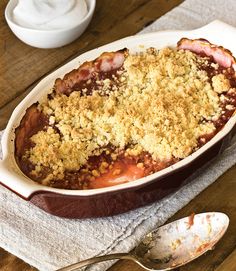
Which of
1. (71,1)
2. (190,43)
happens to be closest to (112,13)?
(71,1)

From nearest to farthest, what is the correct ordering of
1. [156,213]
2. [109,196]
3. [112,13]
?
[109,196] → [156,213] → [112,13]

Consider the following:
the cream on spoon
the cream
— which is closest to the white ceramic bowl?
the cream

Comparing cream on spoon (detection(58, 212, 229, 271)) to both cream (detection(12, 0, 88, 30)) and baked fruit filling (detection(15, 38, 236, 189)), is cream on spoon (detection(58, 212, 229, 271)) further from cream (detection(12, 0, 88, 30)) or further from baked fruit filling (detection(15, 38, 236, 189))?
cream (detection(12, 0, 88, 30))

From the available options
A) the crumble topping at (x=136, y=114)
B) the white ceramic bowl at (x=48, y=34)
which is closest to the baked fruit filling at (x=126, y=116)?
the crumble topping at (x=136, y=114)

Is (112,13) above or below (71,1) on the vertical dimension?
below

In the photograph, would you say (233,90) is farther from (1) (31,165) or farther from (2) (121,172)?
(1) (31,165)

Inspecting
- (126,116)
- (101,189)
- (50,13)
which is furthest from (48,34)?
(101,189)

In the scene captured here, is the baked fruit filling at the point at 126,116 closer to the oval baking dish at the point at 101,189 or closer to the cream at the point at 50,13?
the oval baking dish at the point at 101,189
